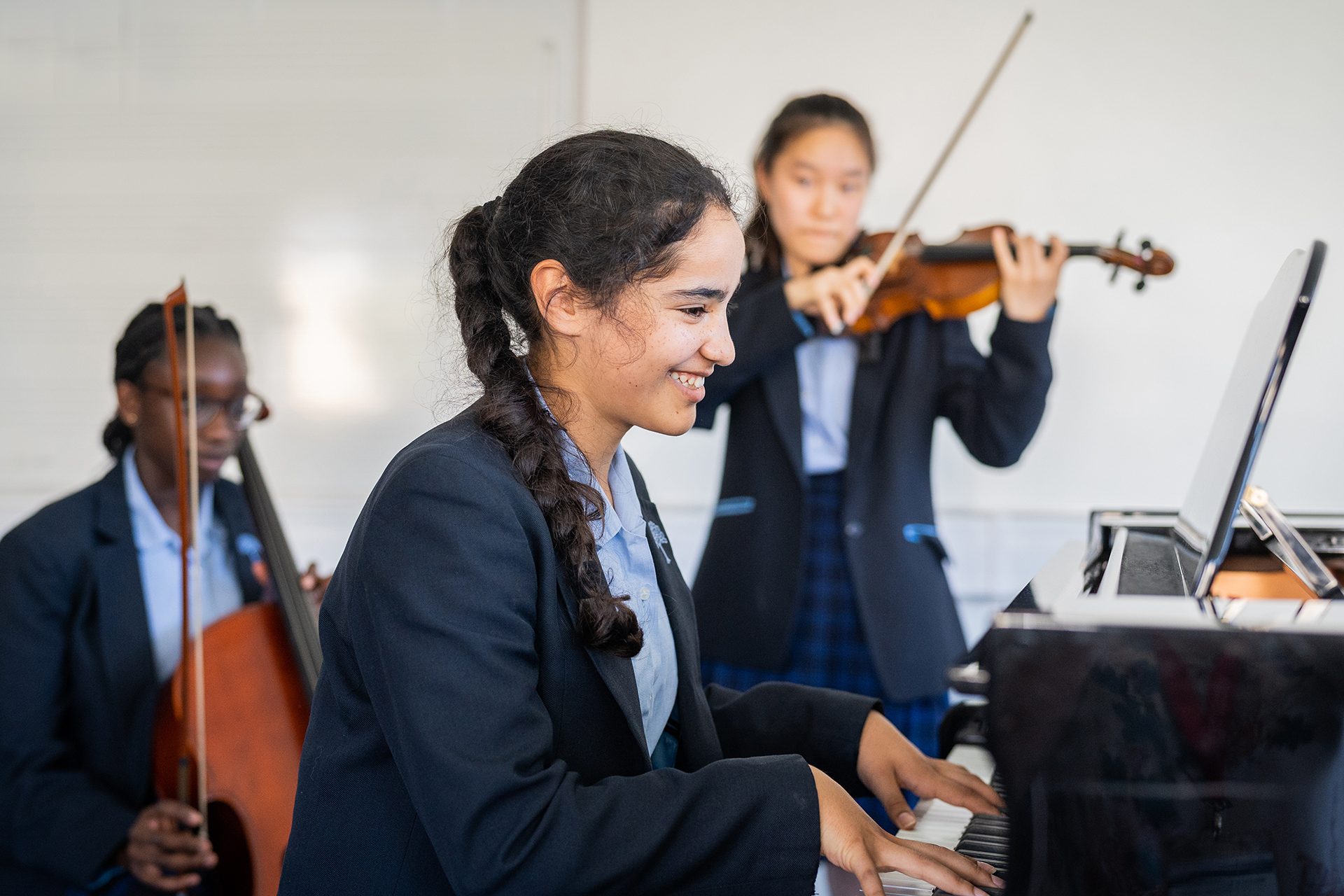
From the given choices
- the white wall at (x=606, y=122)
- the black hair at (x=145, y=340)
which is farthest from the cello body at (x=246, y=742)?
the white wall at (x=606, y=122)

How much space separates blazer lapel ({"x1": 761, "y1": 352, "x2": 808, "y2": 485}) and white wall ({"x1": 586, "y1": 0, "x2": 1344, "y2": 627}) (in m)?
0.82

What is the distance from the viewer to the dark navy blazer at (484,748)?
A: 0.73 m

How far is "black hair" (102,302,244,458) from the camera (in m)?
1.65

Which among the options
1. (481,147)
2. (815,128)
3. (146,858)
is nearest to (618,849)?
(146,858)

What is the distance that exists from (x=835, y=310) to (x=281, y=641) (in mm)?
997

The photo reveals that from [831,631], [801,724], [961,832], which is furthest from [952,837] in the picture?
[831,631]

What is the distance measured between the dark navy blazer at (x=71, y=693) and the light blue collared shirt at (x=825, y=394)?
3.45 feet

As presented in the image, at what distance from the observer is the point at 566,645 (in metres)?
0.85

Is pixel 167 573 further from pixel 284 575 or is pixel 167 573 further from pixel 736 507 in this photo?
pixel 736 507

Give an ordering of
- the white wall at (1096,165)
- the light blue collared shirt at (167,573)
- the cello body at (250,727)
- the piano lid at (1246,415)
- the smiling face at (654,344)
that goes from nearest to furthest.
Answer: the piano lid at (1246,415) < the smiling face at (654,344) < the cello body at (250,727) < the light blue collared shirt at (167,573) < the white wall at (1096,165)

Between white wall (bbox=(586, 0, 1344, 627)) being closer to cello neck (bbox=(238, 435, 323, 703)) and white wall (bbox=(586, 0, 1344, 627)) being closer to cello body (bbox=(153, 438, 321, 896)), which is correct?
cello neck (bbox=(238, 435, 323, 703))

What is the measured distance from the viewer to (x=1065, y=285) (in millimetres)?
2529

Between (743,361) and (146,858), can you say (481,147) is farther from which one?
(146,858)

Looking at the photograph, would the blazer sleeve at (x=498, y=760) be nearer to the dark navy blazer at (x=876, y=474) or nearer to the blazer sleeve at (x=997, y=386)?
the dark navy blazer at (x=876, y=474)
